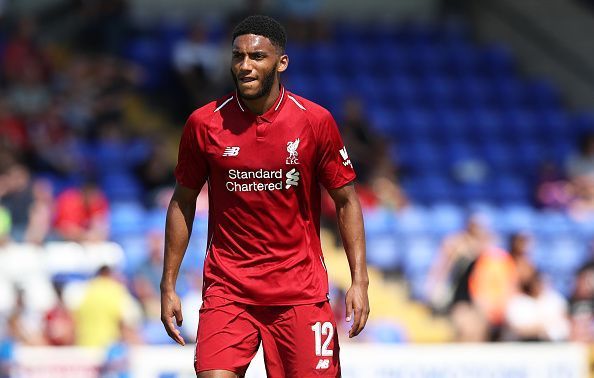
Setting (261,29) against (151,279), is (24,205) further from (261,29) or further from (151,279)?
(261,29)

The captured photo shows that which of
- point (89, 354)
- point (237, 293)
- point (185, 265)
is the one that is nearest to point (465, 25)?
point (185, 265)

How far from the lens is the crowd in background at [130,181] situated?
35.5 feet

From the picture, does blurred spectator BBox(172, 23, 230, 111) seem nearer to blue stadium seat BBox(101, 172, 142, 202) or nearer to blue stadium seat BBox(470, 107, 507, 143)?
blue stadium seat BBox(101, 172, 142, 202)

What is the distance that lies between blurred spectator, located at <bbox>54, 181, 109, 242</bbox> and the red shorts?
6.41 meters

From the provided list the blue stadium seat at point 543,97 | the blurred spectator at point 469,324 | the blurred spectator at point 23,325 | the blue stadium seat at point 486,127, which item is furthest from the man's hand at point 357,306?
the blue stadium seat at point 543,97

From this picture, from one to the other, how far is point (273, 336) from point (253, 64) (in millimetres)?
1232

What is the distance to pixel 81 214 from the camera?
1195 centimetres

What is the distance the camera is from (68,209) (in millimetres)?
11938

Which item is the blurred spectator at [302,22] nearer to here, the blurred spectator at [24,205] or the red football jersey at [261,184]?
the blurred spectator at [24,205]

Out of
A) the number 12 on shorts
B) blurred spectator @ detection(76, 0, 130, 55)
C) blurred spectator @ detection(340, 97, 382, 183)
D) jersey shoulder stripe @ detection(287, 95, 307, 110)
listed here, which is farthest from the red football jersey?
blurred spectator @ detection(76, 0, 130, 55)

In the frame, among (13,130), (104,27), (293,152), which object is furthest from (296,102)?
(104,27)

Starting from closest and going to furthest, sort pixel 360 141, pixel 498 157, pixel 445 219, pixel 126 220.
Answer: pixel 126 220
pixel 445 219
pixel 360 141
pixel 498 157

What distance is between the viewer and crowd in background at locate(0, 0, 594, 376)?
35.5 feet

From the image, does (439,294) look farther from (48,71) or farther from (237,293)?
(237,293)
